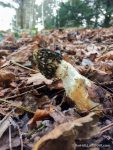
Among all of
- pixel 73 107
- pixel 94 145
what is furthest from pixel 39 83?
pixel 94 145

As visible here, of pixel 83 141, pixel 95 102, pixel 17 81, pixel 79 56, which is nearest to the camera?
pixel 83 141

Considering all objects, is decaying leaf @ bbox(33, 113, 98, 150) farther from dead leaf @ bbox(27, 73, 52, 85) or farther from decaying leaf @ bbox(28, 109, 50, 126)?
dead leaf @ bbox(27, 73, 52, 85)

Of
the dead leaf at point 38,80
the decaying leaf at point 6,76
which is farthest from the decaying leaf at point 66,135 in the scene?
the decaying leaf at point 6,76

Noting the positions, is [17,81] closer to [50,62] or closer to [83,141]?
[50,62]

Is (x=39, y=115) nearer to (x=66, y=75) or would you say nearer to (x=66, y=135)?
(x=66, y=75)

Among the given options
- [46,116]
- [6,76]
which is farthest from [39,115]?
[6,76]

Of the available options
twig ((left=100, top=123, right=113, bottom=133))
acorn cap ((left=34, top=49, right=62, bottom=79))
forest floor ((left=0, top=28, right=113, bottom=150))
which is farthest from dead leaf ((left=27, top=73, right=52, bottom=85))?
twig ((left=100, top=123, right=113, bottom=133))

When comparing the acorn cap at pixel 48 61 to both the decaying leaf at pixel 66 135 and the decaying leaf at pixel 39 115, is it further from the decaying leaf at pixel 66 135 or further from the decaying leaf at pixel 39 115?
the decaying leaf at pixel 66 135
